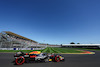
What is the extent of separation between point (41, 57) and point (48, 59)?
1.03 meters

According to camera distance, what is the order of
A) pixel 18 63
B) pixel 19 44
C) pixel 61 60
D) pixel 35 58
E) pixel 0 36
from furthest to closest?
pixel 19 44
pixel 0 36
pixel 61 60
pixel 35 58
pixel 18 63

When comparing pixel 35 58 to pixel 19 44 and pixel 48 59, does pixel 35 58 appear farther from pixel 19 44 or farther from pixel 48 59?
pixel 19 44

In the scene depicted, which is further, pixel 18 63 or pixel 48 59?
pixel 48 59

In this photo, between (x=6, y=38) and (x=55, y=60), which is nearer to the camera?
(x=55, y=60)

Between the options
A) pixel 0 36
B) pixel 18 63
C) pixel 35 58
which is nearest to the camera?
pixel 18 63

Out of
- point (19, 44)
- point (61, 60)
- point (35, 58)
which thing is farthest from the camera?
point (19, 44)

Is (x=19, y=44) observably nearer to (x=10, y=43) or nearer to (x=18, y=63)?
(x=10, y=43)

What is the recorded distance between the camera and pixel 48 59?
713 centimetres

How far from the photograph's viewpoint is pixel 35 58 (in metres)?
6.57

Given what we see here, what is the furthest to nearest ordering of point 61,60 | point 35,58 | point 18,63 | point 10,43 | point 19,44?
point 19,44 < point 10,43 < point 61,60 < point 35,58 < point 18,63

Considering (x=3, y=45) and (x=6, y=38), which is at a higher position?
(x=6, y=38)

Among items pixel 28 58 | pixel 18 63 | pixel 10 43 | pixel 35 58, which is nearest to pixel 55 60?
pixel 35 58

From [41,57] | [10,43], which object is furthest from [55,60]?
[10,43]

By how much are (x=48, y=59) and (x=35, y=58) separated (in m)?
1.69
